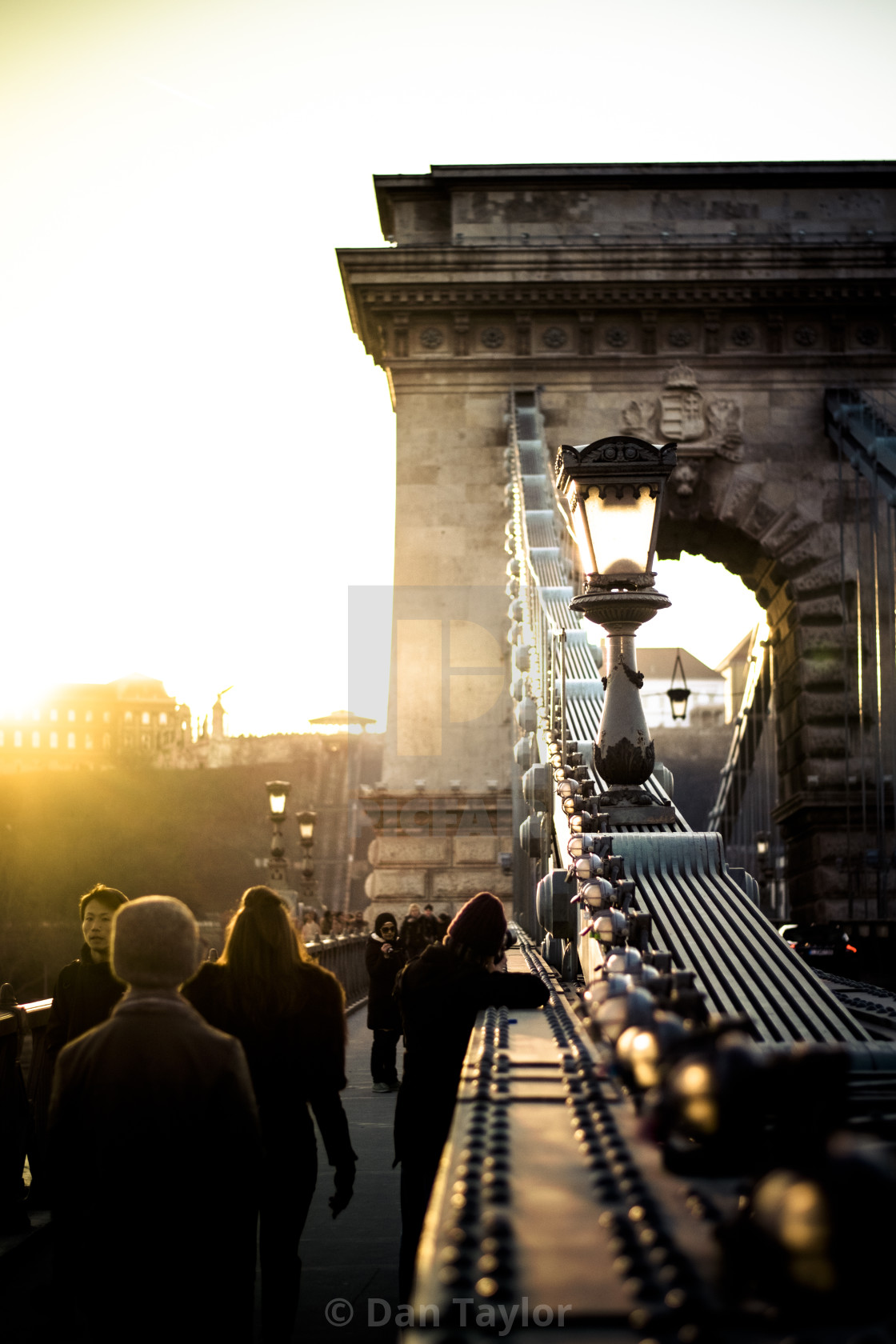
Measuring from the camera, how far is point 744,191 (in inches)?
706

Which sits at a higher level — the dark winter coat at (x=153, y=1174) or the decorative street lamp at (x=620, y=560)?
the decorative street lamp at (x=620, y=560)

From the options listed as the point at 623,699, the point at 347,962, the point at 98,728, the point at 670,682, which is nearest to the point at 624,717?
the point at 623,699

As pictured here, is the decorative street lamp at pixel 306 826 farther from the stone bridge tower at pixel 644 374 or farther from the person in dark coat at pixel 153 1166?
the person in dark coat at pixel 153 1166

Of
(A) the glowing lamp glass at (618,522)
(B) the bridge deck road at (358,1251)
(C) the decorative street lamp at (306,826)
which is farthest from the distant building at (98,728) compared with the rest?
(A) the glowing lamp glass at (618,522)

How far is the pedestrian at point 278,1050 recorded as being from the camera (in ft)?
12.3

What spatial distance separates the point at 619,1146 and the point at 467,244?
16171 mm

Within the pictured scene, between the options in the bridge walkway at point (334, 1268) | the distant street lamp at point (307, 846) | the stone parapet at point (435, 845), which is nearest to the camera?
the bridge walkway at point (334, 1268)

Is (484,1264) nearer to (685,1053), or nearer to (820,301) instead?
(685,1053)

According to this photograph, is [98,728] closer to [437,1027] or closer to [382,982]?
[382,982]

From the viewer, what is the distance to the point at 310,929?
2011 cm

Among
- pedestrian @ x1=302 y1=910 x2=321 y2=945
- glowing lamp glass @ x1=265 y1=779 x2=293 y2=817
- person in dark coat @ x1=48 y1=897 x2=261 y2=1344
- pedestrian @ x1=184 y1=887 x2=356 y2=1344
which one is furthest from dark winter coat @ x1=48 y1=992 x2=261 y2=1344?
glowing lamp glass @ x1=265 y1=779 x2=293 y2=817

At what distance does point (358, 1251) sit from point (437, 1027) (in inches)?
72.4

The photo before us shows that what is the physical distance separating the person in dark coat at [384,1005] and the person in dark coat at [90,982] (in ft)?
14.1

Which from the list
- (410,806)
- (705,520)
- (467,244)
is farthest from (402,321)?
(410,806)
